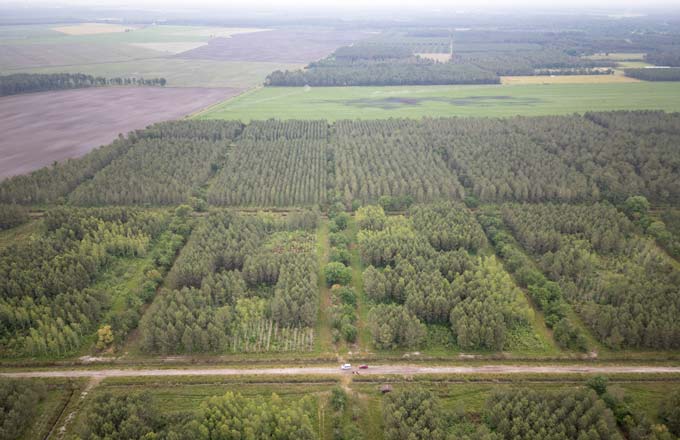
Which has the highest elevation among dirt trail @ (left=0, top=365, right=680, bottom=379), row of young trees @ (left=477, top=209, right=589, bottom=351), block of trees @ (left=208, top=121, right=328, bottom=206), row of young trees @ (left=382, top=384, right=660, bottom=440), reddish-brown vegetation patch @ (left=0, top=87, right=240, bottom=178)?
reddish-brown vegetation patch @ (left=0, top=87, right=240, bottom=178)

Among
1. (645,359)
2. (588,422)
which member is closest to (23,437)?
(588,422)

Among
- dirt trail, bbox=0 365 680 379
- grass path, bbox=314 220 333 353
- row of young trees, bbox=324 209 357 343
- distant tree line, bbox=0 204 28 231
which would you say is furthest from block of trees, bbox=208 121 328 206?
dirt trail, bbox=0 365 680 379

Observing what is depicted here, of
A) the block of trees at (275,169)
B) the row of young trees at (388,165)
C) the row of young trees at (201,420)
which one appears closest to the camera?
the row of young trees at (201,420)

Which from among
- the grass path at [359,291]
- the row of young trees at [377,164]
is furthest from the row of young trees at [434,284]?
the row of young trees at [377,164]

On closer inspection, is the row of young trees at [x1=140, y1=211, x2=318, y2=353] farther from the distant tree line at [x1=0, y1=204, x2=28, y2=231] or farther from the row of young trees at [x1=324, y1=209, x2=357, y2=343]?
the distant tree line at [x1=0, y1=204, x2=28, y2=231]

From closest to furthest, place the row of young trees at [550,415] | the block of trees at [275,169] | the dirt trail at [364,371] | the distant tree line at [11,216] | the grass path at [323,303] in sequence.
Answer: the row of young trees at [550,415] → the dirt trail at [364,371] → the grass path at [323,303] → the distant tree line at [11,216] → the block of trees at [275,169]

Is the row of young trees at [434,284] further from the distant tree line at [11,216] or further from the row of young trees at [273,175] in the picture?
the distant tree line at [11,216]
